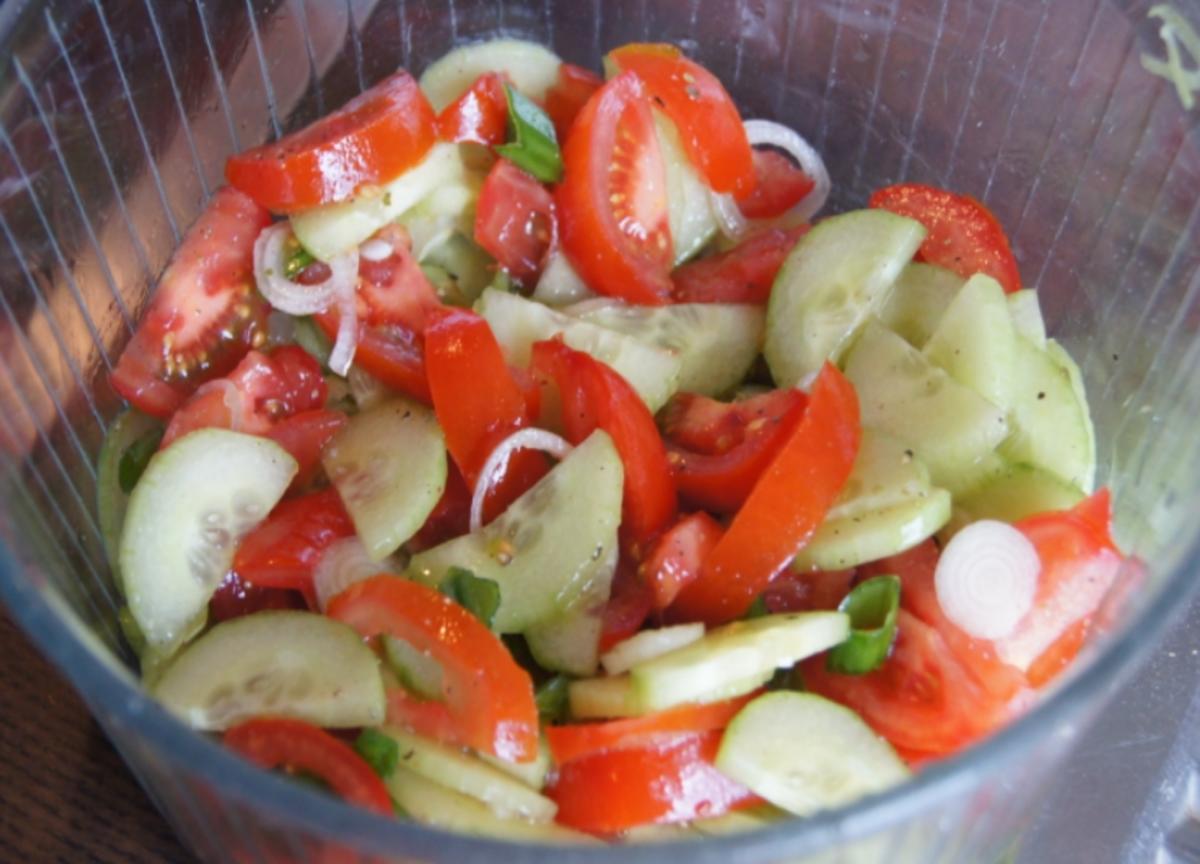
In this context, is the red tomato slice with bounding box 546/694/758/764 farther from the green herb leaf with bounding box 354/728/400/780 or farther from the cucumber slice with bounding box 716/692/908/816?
the green herb leaf with bounding box 354/728/400/780

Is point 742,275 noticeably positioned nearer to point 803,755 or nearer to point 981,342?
point 981,342

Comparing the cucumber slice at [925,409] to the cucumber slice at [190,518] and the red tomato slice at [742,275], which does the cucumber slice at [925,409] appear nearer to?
the red tomato slice at [742,275]

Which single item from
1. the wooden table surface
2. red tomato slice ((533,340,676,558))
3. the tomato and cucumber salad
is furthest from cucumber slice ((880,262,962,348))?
the wooden table surface

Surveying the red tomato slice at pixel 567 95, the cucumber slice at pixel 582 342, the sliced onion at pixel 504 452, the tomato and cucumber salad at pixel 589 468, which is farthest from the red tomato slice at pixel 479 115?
the sliced onion at pixel 504 452

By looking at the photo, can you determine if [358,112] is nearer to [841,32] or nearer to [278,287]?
[278,287]

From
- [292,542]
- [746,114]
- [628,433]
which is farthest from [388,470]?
[746,114]

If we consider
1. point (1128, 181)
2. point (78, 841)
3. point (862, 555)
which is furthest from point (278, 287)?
point (1128, 181)
